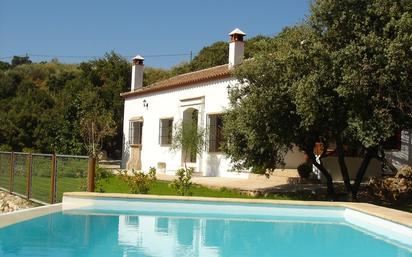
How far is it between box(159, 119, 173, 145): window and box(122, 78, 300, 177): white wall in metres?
0.31

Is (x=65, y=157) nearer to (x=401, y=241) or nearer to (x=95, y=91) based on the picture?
(x=401, y=241)

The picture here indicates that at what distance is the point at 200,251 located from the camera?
8953 mm

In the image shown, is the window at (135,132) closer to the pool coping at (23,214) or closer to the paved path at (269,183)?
the paved path at (269,183)

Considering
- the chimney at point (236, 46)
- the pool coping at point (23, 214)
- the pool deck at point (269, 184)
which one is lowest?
the pool coping at point (23, 214)

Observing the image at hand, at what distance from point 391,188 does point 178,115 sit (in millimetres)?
13820

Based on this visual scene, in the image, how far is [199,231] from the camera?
1113cm

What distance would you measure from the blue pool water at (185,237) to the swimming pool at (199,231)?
2 cm

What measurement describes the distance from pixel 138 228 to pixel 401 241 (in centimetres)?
532

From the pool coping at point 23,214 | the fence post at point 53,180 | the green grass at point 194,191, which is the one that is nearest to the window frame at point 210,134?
the green grass at point 194,191

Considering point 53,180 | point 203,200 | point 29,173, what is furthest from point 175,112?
point 203,200

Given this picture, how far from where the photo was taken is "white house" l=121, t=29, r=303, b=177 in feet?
81.7

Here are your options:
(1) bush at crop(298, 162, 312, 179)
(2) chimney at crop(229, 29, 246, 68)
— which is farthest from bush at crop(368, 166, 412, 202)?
(2) chimney at crop(229, 29, 246, 68)

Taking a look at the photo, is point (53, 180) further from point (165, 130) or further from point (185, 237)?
point (165, 130)

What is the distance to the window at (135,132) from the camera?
3366 cm
